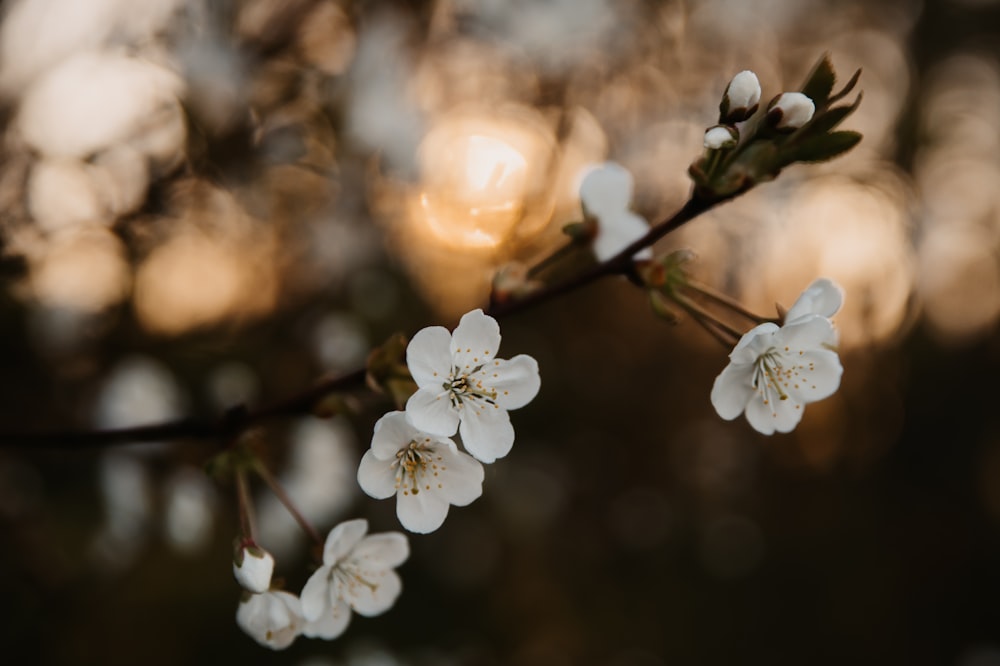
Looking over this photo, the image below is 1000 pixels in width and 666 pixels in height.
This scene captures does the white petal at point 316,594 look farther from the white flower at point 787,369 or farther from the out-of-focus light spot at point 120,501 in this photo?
the out-of-focus light spot at point 120,501

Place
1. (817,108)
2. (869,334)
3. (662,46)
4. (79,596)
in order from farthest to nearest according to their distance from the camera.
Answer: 1. (869,334)
2. (662,46)
3. (79,596)
4. (817,108)

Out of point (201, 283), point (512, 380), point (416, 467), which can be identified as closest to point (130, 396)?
point (201, 283)

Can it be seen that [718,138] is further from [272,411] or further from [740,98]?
[272,411]

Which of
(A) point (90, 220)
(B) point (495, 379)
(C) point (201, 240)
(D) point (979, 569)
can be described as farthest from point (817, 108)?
(D) point (979, 569)

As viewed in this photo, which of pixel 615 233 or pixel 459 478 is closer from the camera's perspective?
pixel 459 478

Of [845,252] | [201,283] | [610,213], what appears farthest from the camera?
[845,252]

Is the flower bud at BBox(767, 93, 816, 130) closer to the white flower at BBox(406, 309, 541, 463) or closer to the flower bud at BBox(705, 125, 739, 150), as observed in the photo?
the flower bud at BBox(705, 125, 739, 150)

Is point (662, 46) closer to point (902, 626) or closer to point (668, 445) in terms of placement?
point (668, 445)
